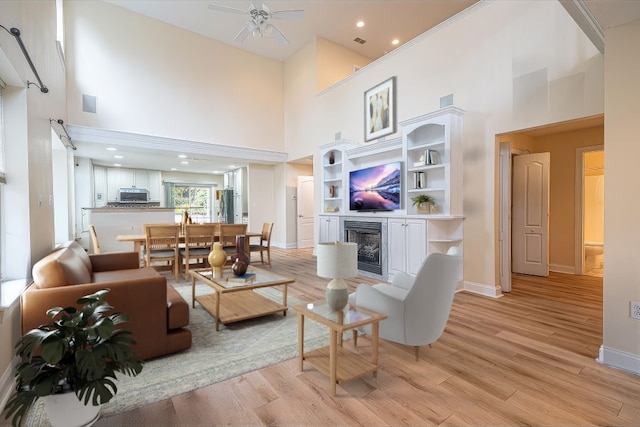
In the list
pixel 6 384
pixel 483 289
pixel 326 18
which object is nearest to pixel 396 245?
pixel 483 289

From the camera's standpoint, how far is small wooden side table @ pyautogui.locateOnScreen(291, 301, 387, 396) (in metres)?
1.87

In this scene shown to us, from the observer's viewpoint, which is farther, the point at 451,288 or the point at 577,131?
the point at 577,131

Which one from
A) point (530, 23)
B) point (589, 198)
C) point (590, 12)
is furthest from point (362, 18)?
point (589, 198)

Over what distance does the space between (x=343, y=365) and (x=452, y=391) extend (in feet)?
2.37

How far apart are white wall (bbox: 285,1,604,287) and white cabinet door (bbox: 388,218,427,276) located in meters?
0.67

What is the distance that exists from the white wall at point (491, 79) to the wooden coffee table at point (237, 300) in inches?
114

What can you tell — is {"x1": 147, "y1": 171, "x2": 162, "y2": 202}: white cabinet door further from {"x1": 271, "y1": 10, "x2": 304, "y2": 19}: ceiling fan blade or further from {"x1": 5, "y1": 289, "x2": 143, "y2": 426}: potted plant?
{"x1": 5, "y1": 289, "x2": 143, "y2": 426}: potted plant

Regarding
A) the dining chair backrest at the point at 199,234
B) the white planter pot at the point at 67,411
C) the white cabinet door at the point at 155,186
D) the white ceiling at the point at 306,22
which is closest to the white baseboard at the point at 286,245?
the white ceiling at the point at 306,22

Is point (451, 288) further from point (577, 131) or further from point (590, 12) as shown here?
point (577, 131)

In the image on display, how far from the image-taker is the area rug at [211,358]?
73.7 inches

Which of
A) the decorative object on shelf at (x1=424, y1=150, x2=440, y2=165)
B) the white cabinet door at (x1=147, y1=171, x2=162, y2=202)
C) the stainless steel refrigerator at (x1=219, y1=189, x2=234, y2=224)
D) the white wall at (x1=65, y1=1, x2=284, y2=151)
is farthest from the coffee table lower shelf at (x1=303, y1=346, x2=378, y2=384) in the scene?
the white cabinet door at (x1=147, y1=171, x2=162, y2=202)

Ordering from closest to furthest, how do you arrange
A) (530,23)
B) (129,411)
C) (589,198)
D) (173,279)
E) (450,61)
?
1. (129,411)
2. (530,23)
3. (450,61)
4. (173,279)
5. (589,198)

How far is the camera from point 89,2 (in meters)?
6.52

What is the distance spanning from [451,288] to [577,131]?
194 inches
